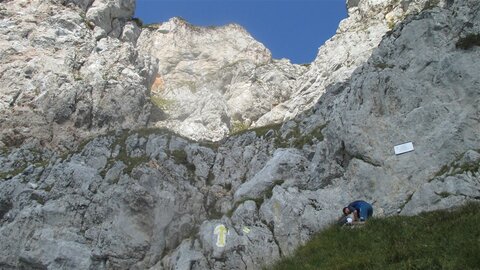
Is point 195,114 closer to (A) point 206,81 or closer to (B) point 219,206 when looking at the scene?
(A) point 206,81

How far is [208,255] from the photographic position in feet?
86.1

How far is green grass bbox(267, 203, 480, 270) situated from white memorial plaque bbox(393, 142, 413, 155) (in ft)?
27.9

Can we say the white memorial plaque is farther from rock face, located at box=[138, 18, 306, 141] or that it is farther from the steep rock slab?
rock face, located at box=[138, 18, 306, 141]

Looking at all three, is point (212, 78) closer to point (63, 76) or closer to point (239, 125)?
point (239, 125)

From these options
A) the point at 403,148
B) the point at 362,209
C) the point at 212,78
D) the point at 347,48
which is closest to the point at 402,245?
the point at 362,209

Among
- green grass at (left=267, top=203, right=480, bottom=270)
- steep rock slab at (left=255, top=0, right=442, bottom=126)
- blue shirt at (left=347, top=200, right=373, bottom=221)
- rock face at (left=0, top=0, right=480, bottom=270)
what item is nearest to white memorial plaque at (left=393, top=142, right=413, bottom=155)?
rock face at (left=0, top=0, right=480, bottom=270)

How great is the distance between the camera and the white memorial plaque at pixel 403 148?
80.4ft

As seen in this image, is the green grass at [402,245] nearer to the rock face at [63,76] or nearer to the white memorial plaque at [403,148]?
the white memorial plaque at [403,148]

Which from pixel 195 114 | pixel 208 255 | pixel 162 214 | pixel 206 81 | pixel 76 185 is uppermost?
pixel 206 81

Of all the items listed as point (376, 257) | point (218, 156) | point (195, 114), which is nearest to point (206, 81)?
point (195, 114)

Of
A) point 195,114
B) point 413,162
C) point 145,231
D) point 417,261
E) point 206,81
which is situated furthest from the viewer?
point 206,81

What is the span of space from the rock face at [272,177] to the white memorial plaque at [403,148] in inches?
9.2

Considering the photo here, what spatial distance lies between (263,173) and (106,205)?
32.1ft

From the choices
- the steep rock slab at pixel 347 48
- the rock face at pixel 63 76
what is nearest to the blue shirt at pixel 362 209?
the steep rock slab at pixel 347 48
